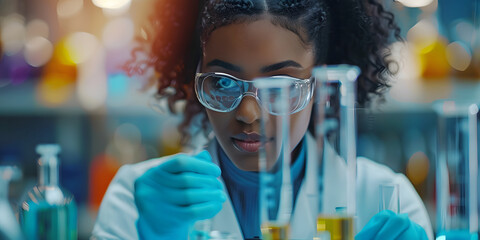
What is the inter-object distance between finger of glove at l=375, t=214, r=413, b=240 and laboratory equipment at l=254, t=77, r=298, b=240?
0.48 ft

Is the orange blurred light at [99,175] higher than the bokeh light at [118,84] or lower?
lower

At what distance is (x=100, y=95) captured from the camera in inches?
45.3

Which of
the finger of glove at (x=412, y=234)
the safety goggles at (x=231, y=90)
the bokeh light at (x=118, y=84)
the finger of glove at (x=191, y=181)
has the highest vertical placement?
the bokeh light at (x=118, y=84)

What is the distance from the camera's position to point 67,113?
1278mm

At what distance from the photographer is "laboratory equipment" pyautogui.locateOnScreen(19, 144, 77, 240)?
648mm

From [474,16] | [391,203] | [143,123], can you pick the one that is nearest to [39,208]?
[391,203]

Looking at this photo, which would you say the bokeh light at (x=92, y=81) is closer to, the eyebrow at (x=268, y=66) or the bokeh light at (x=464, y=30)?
the eyebrow at (x=268, y=66)

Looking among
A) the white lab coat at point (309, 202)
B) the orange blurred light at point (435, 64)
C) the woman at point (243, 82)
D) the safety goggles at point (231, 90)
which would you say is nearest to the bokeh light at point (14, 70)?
the white lab coat at point (309, 202)

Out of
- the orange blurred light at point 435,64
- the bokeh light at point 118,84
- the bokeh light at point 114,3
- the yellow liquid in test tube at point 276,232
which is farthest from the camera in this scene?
the orange blurred light at point 435,64

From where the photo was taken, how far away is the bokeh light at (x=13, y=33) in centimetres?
114

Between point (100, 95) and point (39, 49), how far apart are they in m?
0.16

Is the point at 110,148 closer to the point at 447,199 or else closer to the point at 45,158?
the point at 45,158

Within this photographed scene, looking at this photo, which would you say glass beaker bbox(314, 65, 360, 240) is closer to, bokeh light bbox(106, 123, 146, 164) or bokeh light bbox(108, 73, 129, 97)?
bokeh light bbox(108, 73, 129, 97)

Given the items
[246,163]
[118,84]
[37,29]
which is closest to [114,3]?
[118,84]
